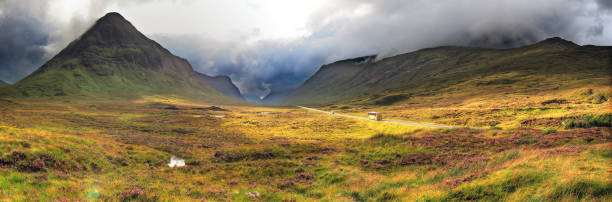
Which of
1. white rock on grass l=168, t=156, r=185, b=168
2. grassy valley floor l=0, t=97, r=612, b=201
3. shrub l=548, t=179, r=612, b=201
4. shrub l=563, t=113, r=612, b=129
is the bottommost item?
white rock on grass l=168, t=156, r=185, b=168

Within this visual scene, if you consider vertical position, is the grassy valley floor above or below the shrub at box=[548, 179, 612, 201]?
below

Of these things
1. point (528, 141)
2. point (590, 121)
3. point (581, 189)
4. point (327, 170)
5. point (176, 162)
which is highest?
point (590, 121)

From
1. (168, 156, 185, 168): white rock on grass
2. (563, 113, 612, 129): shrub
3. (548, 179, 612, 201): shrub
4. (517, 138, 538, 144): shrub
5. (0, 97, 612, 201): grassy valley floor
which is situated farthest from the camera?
(563, 113, 612, 129): shrub

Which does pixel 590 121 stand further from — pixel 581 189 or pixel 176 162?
pixel 176 162

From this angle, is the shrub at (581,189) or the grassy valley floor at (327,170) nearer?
the shrub at (581,189)

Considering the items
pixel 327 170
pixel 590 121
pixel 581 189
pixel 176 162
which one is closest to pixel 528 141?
pixel 590 121

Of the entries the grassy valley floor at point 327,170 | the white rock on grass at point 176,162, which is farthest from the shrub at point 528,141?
the white rock on grass at point 176,162

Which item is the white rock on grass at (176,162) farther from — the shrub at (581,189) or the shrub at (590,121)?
the shrub at (590,121)

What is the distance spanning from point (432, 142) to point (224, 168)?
26794 mm

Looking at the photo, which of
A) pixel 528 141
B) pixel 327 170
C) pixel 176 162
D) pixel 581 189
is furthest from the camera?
pixel 176 162

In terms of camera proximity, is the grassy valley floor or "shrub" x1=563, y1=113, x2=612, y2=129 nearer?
the grassy valley floor

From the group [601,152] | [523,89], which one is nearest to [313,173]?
[601,152]

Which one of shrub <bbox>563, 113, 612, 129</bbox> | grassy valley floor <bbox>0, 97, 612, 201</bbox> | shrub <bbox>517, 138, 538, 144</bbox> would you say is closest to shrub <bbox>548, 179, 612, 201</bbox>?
grassy valley floor <bbox>0, 97, 612, 201</bbox>

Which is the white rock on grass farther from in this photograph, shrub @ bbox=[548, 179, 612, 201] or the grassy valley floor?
shrub @ bbox=[548, 179, 612, 201]
